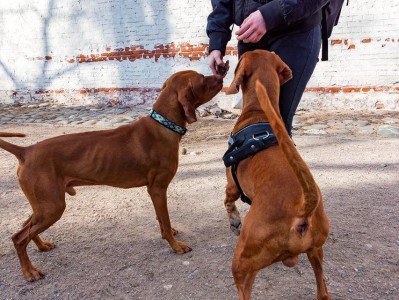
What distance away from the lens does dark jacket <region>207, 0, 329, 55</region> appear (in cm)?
245

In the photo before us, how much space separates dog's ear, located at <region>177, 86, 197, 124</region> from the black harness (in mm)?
561

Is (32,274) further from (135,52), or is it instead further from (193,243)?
(135,52)

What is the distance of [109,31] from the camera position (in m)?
9.03

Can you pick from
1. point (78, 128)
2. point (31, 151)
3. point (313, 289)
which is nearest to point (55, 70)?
point (78, 128)

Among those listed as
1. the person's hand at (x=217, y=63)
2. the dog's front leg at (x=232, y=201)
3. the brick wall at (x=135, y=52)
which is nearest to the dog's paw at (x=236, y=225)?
the dog's front leg at (x=232, y=201)

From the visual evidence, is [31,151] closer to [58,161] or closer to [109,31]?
[58,161]

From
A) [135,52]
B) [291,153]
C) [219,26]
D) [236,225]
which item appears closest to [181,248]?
[236,225]

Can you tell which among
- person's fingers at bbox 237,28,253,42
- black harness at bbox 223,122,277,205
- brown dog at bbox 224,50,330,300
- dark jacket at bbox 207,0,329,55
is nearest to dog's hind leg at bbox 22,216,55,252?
black harness at bbox 223,122,277,205

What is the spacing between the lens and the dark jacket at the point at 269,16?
2.45 m

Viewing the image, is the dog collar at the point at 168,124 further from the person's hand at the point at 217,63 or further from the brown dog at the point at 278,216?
the brown dog at the point at 278,216

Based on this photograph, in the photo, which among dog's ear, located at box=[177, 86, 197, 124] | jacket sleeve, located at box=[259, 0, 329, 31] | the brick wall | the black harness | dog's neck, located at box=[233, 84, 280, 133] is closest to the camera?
the black harness

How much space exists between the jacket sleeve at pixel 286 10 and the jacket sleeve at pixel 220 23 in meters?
0.62

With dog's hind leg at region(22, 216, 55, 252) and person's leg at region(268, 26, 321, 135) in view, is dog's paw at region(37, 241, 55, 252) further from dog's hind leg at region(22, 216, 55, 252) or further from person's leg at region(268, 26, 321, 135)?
person's leg at region(268, 26, 321, 135)

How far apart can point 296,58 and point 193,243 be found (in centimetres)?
160
